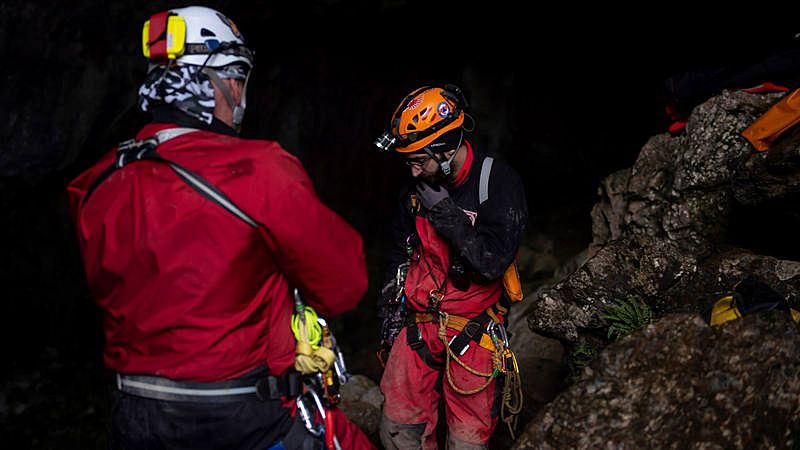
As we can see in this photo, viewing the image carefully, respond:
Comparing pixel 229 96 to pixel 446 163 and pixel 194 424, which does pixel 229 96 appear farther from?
pixel 446 163

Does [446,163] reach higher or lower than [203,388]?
higher

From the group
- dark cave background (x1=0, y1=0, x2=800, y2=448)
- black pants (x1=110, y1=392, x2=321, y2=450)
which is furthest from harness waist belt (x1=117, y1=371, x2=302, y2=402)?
dark cave background (x1=0, y1=0, x2=800, y2=448)

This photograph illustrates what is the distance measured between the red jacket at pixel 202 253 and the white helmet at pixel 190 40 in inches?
13.2

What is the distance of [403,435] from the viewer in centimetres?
420

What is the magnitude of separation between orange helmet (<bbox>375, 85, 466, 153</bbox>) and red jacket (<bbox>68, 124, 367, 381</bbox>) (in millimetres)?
1610

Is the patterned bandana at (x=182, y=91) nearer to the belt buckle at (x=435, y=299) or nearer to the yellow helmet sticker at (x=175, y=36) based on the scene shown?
the yellow helmet sticker at (x=175, y=36)

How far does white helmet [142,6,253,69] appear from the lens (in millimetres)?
2551

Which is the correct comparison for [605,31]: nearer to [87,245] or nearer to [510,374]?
[510,374]

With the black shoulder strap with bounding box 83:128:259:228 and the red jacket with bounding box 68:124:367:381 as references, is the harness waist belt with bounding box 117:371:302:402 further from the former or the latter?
the black shoulder strap with bounding box 83:128:259:228

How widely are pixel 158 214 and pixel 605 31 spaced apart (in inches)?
418

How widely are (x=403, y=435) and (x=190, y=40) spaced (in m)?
3.06

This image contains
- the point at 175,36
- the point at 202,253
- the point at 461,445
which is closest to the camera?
the point at 202,253

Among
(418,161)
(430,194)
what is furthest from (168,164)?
(418,161)

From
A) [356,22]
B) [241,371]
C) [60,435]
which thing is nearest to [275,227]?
[241,371]
